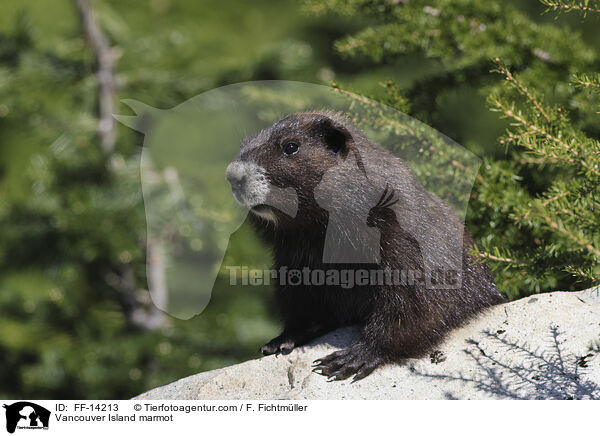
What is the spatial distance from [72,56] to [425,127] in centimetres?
268

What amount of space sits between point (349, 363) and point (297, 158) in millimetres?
731

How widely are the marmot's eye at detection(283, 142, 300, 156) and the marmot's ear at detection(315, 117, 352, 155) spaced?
9cm

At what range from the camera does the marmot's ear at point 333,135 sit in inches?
82.8

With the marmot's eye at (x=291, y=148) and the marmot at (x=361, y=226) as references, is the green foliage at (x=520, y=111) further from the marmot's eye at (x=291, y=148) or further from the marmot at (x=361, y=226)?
the marmot's eye at (x=291, y=148)

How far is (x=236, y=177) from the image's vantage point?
202cm

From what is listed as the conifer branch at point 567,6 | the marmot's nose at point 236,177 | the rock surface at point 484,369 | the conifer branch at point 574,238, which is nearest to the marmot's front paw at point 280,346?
the rock surface at point 484,369

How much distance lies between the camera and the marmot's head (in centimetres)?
208

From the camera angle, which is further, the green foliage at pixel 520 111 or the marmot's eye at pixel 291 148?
the marmot's eye at pixel 291 148

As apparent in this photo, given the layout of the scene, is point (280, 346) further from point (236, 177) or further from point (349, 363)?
point (236, 177)

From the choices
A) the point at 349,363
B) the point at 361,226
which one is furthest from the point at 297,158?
the point at 349,363

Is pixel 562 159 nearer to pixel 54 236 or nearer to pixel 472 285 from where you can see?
pixel 472 285

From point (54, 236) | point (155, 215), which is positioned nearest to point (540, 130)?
point (155, 215)

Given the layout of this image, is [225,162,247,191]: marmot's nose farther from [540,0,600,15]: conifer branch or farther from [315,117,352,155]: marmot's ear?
[540,0,600,15]: conifer branch

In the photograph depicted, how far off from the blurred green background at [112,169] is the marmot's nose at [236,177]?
4.12 ft
